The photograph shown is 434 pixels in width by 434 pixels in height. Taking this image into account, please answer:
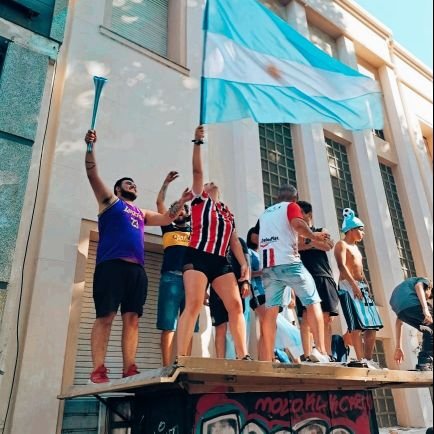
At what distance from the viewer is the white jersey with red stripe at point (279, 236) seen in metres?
4.75

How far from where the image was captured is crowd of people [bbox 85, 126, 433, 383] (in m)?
4.03

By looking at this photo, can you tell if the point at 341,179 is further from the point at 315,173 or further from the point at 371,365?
the point at 371,365

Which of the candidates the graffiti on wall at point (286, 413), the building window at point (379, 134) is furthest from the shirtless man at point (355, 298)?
the building window at point (379, 134)

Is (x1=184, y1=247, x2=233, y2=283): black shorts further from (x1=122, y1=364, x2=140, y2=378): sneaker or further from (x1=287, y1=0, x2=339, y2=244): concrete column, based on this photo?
(x1=287, y1=0, x2=339, y2=244): concrete column

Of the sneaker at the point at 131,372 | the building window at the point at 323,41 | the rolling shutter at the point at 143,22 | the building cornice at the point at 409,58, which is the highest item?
the building cornice at the point at 409,58

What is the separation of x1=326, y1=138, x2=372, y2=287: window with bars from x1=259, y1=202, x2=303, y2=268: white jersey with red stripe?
5273mm

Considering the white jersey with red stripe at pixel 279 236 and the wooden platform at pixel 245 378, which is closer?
the wooden platform at pixel 245 378

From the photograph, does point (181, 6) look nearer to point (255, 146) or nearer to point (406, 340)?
point (255, 146)

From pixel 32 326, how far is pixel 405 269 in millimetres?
9285

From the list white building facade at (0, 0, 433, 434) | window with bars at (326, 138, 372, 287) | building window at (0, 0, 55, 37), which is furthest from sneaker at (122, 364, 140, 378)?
window with bars at (326, 138, 372, 287)

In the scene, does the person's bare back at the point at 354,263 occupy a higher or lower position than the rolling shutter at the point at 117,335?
higher

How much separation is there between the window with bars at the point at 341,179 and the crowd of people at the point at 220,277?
162 inches

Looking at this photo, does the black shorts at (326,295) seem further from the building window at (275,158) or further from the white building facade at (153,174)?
the building window at (275,158)

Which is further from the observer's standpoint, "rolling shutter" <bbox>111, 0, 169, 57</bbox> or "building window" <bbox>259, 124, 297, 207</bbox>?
"building window" <bbox>259, 124, 297, 207</bbox>
